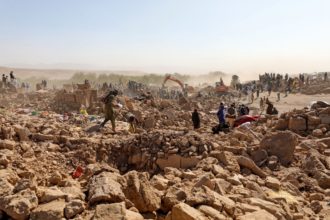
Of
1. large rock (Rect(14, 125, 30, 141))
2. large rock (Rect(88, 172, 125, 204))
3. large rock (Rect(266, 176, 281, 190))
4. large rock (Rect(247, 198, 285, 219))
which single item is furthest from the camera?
large rock (Rect(14, 125, 30, 141))

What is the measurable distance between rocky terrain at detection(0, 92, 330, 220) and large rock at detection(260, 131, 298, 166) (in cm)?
2

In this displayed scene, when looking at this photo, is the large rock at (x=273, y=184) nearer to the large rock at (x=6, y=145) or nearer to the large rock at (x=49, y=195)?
the large rock at (x=49, y=195)

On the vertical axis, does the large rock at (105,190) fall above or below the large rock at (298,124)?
above

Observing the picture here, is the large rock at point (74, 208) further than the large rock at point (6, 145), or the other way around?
the large rock at point (6, 145)

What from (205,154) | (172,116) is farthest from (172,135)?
(172,116)

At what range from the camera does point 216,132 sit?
11000 mm

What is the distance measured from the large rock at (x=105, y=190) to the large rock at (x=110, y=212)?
0.77 ft

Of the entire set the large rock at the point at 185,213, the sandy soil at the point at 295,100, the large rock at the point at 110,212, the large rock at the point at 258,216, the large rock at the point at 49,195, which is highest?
the large rock at the point at 110,212

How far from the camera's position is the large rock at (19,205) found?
12.3ft

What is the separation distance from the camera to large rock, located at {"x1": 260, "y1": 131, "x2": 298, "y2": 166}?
7.86 m

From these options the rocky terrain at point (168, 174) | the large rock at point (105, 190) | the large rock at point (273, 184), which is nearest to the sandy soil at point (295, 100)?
the rocky terrain at point (168, 174)

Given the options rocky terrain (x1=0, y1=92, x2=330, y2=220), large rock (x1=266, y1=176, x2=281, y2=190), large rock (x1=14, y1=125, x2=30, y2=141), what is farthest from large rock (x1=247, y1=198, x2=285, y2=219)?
large rock (x1=14, y1=125, x2=30, y2=141)

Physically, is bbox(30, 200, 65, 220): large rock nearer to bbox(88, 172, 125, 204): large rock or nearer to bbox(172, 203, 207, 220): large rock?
bbox(88, 172, 125, 204): large rock

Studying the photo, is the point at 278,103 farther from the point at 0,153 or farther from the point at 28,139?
the point at 0,153
